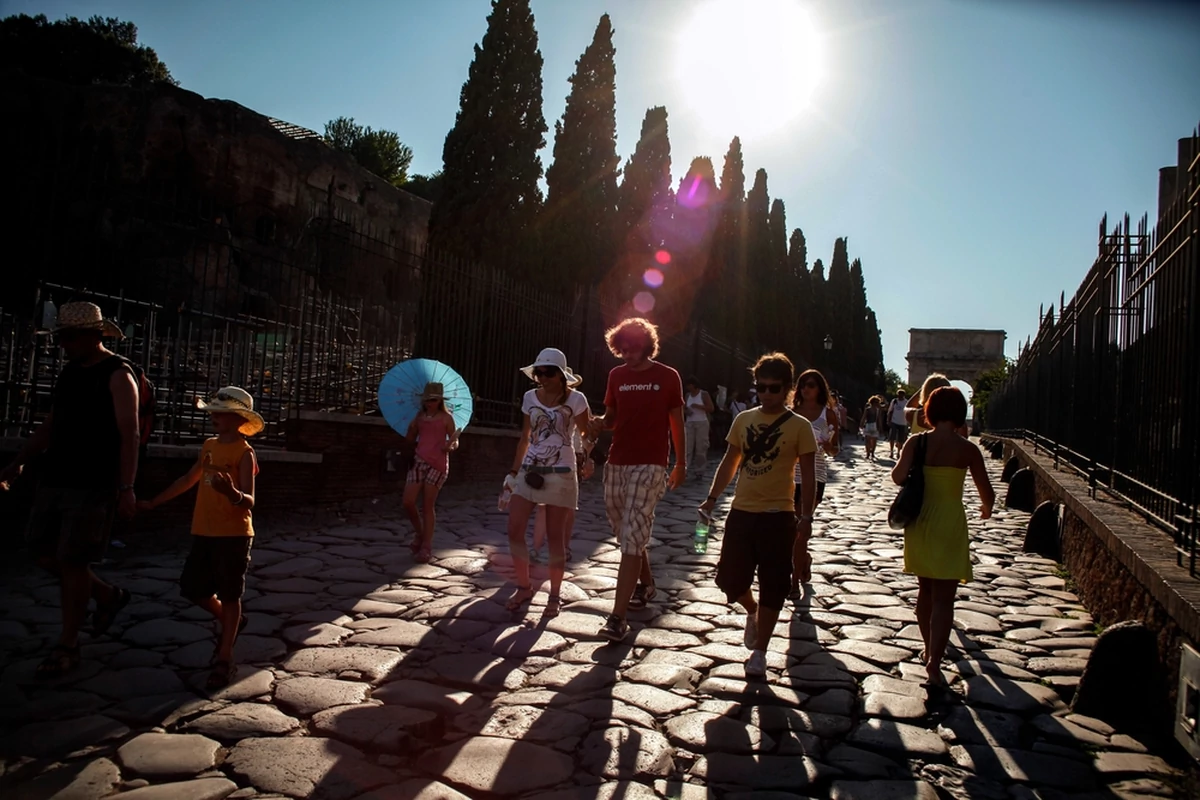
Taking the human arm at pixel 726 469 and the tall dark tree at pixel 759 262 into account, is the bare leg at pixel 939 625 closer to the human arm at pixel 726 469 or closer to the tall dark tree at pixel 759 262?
the human arm at pixel 726 469

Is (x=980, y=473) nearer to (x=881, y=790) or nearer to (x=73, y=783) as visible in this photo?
(x=881, y=790)

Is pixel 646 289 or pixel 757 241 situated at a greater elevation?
pixel 757 241

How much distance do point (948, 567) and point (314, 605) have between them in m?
3.67

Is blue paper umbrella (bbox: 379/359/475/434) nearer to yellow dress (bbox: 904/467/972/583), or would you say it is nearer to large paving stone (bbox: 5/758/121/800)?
yellow dress (bbox: 904/467/972/583)

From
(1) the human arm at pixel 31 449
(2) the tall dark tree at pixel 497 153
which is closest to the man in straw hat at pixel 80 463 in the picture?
(1) the human arm at pixel 31 449

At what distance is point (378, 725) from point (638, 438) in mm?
2255

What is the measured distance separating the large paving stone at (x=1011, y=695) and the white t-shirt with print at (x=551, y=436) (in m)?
2.62

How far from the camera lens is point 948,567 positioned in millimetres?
4324

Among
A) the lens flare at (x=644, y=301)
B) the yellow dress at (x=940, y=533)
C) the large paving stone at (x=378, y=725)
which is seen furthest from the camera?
the lens flare at (x=644, y=301)

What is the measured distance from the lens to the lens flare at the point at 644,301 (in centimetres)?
2697

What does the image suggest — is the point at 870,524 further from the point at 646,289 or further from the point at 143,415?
the point at 646,289

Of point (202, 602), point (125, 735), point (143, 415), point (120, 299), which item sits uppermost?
point (120, 299)

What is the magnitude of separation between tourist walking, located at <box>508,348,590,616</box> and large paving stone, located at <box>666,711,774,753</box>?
6.20ft

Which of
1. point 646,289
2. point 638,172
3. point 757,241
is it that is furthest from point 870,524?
point 757,241
